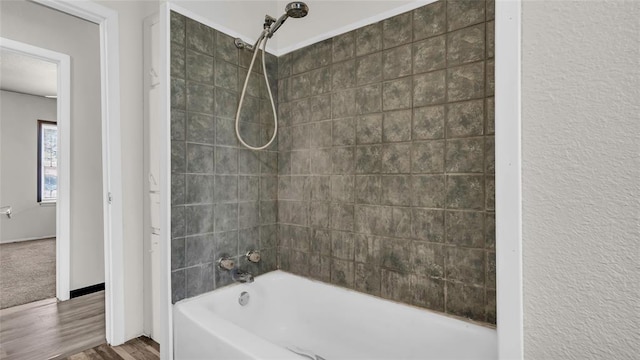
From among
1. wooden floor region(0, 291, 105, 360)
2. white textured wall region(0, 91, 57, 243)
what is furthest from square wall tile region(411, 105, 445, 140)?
white textured wall region(0, 91, 57, 243)

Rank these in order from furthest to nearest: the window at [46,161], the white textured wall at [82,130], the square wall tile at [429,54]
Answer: the window at [46,161] → the white textured wall at [82,130] → the square wall tile at [429,54]

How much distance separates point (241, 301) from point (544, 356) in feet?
5.02

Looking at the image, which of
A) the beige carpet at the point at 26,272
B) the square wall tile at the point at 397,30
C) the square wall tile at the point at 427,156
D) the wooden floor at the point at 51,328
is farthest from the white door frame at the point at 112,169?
the square wall tile at the point at 427,156

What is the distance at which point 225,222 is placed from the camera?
1748 millimetres

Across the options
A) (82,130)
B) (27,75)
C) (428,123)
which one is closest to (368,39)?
(428,123)

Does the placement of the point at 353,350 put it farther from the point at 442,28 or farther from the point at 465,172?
the point at 442,28

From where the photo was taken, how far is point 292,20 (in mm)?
1972

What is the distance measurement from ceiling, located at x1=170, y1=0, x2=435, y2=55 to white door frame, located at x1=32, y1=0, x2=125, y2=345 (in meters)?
0.70

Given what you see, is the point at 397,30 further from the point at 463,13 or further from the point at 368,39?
the point at 463,13

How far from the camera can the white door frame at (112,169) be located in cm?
193

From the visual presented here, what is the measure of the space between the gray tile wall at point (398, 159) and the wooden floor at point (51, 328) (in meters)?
1.41

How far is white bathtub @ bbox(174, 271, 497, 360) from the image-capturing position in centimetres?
126

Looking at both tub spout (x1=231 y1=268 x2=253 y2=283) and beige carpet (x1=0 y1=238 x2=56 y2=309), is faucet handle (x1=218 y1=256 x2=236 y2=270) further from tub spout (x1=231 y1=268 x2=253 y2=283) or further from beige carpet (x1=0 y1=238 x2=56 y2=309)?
beige carpet (x1=0 y1=238 x2=56 y2=309)

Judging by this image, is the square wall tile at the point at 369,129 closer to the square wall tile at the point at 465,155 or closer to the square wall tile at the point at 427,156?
the square wall tile at the point at 427,156
